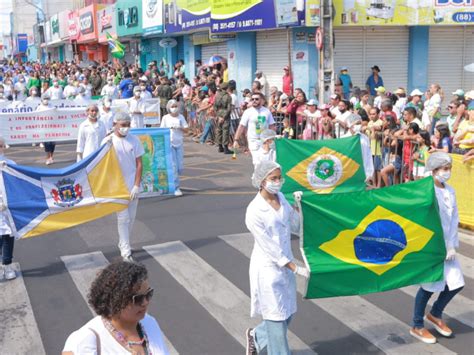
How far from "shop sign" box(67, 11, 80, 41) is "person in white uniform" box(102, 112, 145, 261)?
150ft

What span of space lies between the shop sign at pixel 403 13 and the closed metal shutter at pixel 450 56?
92 centimetres

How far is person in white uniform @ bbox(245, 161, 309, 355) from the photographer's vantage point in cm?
550

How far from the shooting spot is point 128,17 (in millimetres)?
35688

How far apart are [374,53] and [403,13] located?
1.63 metres

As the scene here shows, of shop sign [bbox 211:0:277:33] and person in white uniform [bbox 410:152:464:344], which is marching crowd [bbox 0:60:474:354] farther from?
shop sign [bbox 211:0:277:33]

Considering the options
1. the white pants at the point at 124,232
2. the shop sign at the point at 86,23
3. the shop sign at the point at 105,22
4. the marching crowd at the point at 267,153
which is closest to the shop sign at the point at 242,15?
the marching crowd at the point at 267,153

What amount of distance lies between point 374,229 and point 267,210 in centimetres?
142

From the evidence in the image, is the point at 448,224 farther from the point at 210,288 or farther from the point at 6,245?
the point at 6,245

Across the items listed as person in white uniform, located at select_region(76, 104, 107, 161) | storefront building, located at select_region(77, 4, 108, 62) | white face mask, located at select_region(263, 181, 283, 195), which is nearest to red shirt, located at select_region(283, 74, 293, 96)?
person in white uniform, located at select_region(76, 104, 107, 161)

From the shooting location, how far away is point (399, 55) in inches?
834

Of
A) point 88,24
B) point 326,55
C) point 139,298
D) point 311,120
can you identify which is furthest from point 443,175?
→ point 88,24

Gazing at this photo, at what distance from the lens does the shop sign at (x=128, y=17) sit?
34.4m

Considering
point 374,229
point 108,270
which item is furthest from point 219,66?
point 108,270

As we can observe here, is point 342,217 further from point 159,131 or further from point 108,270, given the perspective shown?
point 159,131
